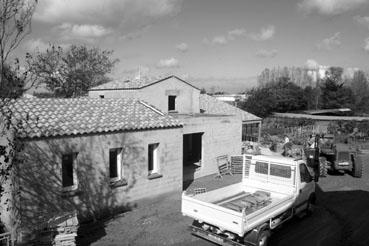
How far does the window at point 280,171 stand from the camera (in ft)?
36.1

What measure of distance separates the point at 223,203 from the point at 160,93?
11509mm

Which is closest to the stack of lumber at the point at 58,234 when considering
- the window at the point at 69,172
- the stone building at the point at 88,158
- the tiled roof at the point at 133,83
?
the stone building at the point at 88,158

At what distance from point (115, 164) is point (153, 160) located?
6.33 ft

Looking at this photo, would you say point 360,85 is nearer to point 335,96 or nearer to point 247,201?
point 335,96

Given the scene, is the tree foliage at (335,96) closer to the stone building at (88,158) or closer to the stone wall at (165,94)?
the stone wall at (165,94)

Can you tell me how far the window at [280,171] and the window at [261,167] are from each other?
23 cm

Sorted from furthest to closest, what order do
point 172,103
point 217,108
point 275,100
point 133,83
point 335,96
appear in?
point 335,96
point 275,100
point 217,108
point 172,103
point 133,83

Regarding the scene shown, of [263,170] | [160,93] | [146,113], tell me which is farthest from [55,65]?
[263,170]

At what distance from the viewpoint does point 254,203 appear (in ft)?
33.8

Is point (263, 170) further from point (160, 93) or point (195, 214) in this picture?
point (160, 93)

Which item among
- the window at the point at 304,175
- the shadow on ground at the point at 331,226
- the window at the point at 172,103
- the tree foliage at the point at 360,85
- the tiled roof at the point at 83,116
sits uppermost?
the tree foliage at the point at 360,85

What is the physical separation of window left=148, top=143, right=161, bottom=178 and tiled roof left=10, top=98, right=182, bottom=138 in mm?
980

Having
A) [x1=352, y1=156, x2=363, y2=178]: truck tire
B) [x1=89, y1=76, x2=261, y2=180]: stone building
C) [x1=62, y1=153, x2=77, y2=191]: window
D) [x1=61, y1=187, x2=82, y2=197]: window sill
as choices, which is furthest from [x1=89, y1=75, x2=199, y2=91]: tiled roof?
[x1=352, y1=156, x2=363, y2=178]: truck tire

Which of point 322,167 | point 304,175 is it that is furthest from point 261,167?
point 322,167
